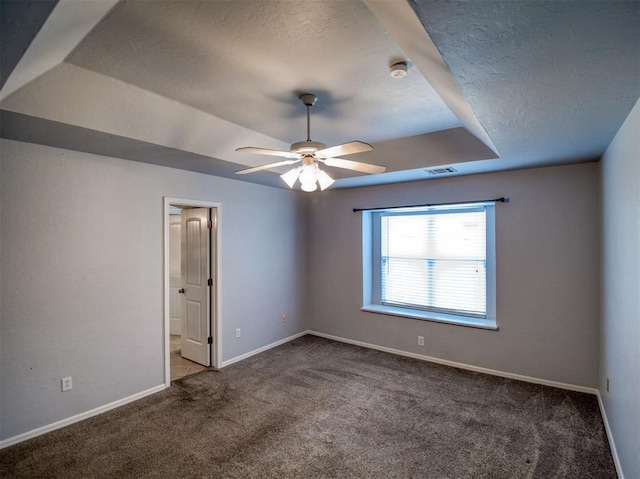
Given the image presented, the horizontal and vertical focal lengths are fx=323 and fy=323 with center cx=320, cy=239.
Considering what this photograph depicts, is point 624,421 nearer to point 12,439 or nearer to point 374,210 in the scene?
point 374,210

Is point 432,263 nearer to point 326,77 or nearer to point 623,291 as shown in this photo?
point 623,291

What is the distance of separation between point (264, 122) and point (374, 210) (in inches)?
89.0

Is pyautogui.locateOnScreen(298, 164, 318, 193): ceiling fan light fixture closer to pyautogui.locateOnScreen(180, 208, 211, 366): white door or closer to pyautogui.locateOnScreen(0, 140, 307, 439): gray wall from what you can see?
pyautogui.locateOnScreen(0, 140, 307, 439): gray wall

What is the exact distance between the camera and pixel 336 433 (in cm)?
265

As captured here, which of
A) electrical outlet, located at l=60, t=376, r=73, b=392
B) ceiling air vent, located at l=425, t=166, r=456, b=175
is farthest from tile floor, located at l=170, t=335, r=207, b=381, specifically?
ceiling air vent, located at l=425, t=166, r=456, b=175

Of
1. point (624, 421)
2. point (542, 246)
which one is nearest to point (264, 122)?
point (542, 246)

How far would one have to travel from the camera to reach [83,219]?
2887mm

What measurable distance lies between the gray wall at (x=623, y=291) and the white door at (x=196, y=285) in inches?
154

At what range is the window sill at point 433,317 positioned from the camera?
389cm

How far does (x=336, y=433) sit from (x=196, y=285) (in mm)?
2572

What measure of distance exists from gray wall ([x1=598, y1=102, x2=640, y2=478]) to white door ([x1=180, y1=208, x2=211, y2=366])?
3.92 m

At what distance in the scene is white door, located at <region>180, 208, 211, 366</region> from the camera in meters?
4.11

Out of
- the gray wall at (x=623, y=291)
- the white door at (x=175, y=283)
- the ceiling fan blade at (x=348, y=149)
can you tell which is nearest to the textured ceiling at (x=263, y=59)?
the ceiling fan blade at (x=348, y=149)

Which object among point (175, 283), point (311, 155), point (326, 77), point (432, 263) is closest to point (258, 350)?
point (175, 283)
